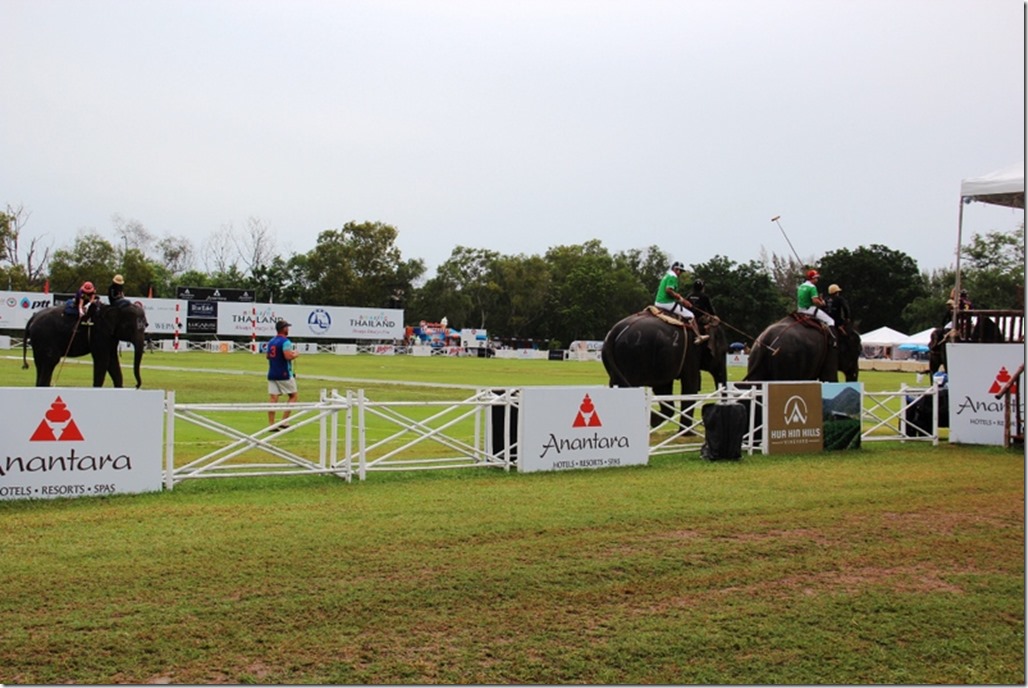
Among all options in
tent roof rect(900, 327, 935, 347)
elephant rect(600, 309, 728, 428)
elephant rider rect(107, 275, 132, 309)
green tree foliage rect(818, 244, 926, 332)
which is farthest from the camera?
green tree foliage rect(818, 244, 926, 332)

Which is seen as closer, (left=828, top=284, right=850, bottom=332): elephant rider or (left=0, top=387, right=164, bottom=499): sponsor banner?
(left=0, top=387, right=164, bottom=499): sponsor banner

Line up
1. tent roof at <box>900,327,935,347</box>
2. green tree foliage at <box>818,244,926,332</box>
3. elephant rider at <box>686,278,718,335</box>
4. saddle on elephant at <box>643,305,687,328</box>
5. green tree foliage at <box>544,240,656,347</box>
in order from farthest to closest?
green tree foliage at <box>544,240,656,347</box>
green tree foliage at <box>818,244,926,332</box>
tent roof at <box>900,327,935,347</box>
elephant rider at <box>686,278,718,335</box>
saddle on elephant at <box>643,305,687,328</box>

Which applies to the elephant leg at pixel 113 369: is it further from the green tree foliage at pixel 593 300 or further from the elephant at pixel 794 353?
the green tree foliage at pixel 593 300

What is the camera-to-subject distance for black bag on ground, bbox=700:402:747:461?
16.0 meters

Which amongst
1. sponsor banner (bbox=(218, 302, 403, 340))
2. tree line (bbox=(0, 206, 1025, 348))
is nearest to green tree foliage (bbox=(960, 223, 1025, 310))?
tree line (bbox=(0, 206, 1025, 348))

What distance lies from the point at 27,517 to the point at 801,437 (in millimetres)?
12140

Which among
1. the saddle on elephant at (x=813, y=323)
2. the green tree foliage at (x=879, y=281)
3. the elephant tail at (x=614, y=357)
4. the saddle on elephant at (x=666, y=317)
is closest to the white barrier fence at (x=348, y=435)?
the elephant tail at (x=614, y=357)

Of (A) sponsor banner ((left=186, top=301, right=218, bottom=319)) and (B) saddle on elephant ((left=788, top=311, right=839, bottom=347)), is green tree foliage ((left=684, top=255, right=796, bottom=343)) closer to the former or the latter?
(A) sponsor banner ((left=186, top=301, right=218, bottom=319))

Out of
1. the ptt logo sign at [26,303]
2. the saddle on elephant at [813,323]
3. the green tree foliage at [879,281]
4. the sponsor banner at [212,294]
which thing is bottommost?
the saddle on elephant at [813,323]

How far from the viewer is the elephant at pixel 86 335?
1986cm

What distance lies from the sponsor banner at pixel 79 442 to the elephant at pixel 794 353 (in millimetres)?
11994

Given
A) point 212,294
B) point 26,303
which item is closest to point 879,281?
point 212,294

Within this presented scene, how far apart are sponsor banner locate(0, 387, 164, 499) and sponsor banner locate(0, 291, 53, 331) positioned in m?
62.4

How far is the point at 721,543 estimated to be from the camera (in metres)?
9.77
